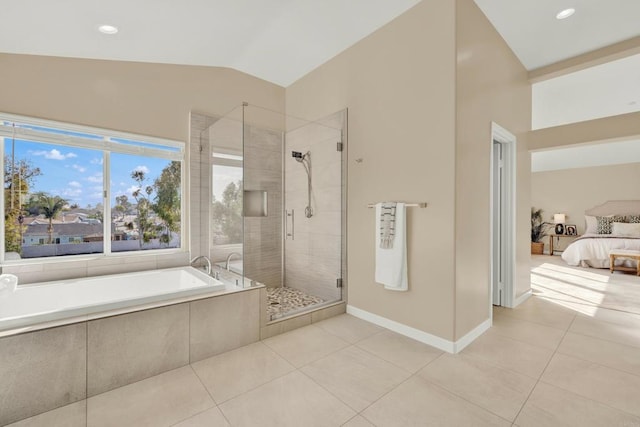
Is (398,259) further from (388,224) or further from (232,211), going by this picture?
(232,211)

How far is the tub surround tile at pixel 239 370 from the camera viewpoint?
1926 mm

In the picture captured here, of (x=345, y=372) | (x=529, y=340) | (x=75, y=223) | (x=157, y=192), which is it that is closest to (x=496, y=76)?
(x=529, y=340)

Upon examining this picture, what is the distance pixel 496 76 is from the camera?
2992 millimetres

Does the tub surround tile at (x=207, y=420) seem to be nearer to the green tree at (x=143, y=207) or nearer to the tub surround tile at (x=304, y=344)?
the tub surround tile at (x=304, y=344)

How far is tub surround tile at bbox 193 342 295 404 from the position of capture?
1926 millimetres

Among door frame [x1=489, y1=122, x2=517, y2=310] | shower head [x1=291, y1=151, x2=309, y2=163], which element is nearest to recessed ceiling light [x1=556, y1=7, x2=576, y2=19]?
door frame [x1=489, y1=122, x2=517, y2=310]

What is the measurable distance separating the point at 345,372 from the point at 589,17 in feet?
12.8

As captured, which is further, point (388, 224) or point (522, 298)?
point (522, 298)

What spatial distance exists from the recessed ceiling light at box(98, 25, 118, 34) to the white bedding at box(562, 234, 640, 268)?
839 centimetres

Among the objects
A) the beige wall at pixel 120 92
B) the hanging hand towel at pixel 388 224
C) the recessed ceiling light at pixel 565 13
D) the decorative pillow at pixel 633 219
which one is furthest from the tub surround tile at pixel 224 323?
the decorative pillow at pixel 633 219

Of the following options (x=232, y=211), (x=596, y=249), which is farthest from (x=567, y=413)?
(x=596, y=249)

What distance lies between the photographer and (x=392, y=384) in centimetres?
197

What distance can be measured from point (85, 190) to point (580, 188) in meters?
10.5

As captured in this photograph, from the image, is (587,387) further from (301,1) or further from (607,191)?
(607,191)
